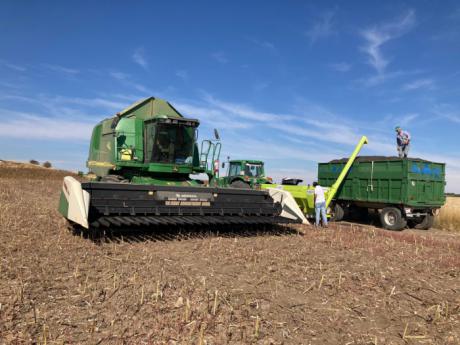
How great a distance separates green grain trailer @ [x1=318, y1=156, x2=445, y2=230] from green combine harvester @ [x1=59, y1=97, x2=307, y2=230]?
522 cm

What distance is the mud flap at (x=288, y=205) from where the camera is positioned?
8320mm

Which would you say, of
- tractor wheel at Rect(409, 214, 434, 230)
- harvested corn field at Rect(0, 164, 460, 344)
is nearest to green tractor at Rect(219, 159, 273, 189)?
tractor wheel at Rect(409, 214, 434, 230)

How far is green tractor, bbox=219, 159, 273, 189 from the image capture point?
16.9 m

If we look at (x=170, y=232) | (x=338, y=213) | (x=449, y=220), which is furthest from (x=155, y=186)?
(x=449, y=220)

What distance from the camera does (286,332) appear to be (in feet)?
10.6

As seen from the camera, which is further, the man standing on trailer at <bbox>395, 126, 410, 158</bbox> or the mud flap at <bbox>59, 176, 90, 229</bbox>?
the man standing on trailer at <bbox>395, 126, 410, 158</bbox>

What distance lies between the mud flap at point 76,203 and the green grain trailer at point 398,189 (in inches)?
376

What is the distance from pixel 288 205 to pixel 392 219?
5.49 metres

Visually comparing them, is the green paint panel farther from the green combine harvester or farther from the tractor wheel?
the green combine harvester

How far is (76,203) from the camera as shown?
595 centimetres

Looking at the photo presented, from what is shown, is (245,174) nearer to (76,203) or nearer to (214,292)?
(76,203)

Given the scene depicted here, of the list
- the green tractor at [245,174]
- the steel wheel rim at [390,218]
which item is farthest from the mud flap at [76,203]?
the green tractor at [245,174]

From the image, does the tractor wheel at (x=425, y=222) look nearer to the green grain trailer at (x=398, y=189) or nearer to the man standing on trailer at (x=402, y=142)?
the green grain trailer at (x=398, y=189)

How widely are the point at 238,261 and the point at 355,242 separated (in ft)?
11.0
